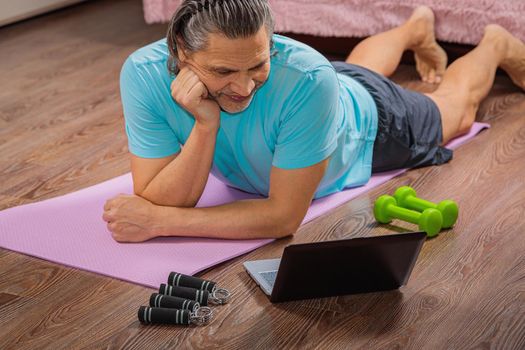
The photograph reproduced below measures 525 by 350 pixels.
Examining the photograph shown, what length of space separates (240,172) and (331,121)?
0.33 m

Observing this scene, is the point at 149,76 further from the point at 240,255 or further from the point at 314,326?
the point at 314,326

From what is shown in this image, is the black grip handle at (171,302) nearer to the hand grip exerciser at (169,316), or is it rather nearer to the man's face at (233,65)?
the hand grip exerciser at (169,316)

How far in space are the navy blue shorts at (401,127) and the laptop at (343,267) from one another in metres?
0.63

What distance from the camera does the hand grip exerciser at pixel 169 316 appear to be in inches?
70.7

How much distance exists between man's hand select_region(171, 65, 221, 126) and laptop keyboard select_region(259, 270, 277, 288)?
0.35m

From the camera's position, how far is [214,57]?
1854 millimetres

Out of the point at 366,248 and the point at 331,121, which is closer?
the point at 366,248

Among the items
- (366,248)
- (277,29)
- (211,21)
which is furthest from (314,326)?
(277,29)

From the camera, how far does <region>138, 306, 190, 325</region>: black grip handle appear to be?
1.79m

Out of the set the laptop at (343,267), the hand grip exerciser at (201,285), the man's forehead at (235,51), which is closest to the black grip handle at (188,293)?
the hand grip exerciser at (201,285)

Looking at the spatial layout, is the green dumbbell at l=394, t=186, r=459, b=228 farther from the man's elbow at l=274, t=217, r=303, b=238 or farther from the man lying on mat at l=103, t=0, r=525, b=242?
the man's elbow at l=274, t=217, r=303, b=238

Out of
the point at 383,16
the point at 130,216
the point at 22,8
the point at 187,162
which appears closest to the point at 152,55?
the point at 187,162

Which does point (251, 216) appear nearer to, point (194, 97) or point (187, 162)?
point (187, 162)

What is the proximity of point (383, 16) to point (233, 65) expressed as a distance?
1.77 metres
